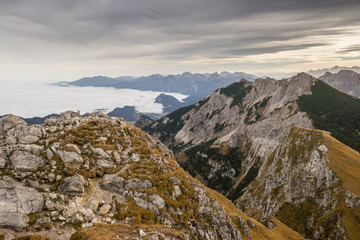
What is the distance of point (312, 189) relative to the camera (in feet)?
279

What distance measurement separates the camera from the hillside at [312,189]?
66000mm

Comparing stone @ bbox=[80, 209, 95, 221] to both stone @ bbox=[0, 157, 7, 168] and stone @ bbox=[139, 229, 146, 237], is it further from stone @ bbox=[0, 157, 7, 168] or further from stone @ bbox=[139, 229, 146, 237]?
stone @ bbox=[0, 157, 7, 168]

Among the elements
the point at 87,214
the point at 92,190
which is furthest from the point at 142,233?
the point at 92,190

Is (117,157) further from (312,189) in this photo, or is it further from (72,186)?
(312,189)

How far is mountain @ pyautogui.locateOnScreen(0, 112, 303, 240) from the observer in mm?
20328

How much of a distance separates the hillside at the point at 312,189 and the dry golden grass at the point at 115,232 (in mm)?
72294

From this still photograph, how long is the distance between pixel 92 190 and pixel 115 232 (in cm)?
924

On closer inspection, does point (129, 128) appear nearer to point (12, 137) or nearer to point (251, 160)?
point (12, 137)

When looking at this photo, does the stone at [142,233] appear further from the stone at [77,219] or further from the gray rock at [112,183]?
the gray rock at [112,183]

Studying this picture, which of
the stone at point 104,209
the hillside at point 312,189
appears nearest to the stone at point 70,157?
the stone at point 104,209

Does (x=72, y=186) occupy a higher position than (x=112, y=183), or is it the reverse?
(x=72, y=186)

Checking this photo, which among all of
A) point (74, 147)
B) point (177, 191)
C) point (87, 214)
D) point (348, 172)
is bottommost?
point (348, 172)

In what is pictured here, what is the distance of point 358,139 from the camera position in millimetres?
169625

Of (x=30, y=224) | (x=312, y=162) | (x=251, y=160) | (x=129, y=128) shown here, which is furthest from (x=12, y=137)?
(x=251, y=160)
